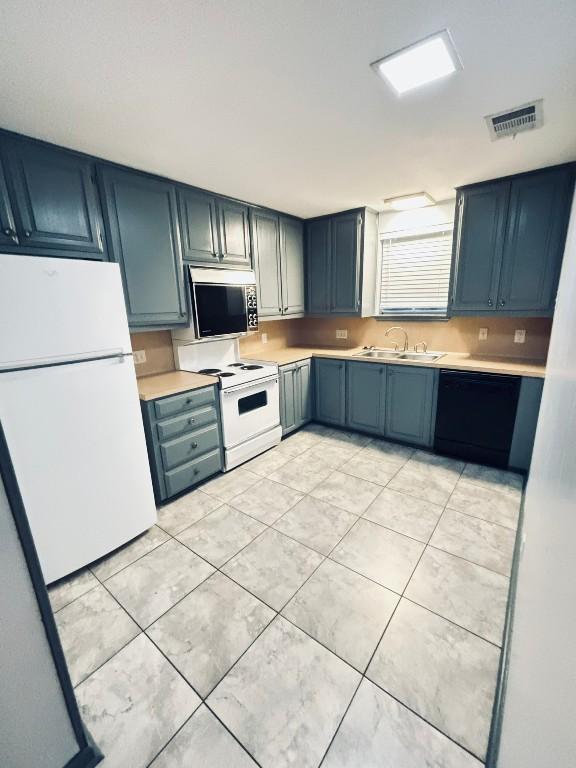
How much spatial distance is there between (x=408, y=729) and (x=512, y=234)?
3.20 metres

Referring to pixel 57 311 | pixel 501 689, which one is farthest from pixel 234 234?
pixel 501 689

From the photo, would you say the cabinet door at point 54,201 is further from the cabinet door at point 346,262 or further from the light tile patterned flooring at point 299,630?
the cabinet door at point 346,262

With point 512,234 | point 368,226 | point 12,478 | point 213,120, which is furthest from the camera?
point 368,226

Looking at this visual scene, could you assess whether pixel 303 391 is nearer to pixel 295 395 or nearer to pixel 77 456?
pixel 295 395

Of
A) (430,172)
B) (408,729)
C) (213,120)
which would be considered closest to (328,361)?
(430,172)

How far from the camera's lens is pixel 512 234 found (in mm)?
2639

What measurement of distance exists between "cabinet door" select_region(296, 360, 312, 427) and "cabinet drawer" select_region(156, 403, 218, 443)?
1177 millimetres

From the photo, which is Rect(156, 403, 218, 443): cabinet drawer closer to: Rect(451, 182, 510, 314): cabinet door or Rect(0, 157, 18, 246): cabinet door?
Rect(0, 157, 18, 246): cabinet door

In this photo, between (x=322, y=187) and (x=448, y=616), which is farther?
(x=322, y=187)

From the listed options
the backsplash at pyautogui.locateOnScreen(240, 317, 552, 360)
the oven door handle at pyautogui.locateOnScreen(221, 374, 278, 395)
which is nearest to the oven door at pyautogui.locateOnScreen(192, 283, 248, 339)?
the oven door handle at pyautogui.locateOnScreen(221, 374, 278, 395)

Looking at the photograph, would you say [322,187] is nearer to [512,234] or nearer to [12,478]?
[512,234]

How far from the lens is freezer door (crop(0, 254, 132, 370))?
1454 millimetres

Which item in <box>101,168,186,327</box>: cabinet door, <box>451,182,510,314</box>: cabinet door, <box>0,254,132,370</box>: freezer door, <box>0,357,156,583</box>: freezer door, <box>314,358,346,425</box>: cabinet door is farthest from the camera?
<box>314,358,346,425</box>: cabinet door

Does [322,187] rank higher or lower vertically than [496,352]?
higher
